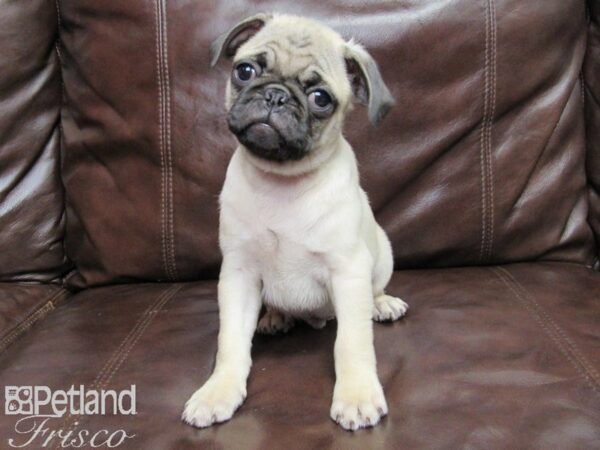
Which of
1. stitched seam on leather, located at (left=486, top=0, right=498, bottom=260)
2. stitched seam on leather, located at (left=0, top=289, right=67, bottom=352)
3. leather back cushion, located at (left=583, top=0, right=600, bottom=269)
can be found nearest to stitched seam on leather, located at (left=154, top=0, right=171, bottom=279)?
stitched seam on leather, located at (left=0, top=289, right=67, bottom=352)

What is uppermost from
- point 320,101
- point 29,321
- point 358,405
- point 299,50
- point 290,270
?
point 299,50

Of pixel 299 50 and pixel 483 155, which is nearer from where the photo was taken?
pixel 299 50

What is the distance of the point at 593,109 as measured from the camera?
2078 mm

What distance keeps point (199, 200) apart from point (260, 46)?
65cm

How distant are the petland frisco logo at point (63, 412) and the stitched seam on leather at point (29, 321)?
273 millimetres

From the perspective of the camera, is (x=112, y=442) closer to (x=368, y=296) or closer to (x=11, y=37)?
(x=368, y=296)

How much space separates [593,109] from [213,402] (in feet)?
4.89

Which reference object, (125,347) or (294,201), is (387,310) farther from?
(125,347)

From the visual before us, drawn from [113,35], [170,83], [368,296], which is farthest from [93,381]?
[113,35]

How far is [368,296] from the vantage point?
4.87 ft

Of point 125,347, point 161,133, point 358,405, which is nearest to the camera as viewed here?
point 358,405

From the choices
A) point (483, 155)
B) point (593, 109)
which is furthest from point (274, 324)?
point (593, 109)

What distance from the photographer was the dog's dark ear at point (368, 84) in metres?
1.49

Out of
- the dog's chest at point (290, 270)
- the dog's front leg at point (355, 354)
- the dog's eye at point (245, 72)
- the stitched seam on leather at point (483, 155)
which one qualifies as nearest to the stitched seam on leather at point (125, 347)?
the dog's chest at point (290, 270)
